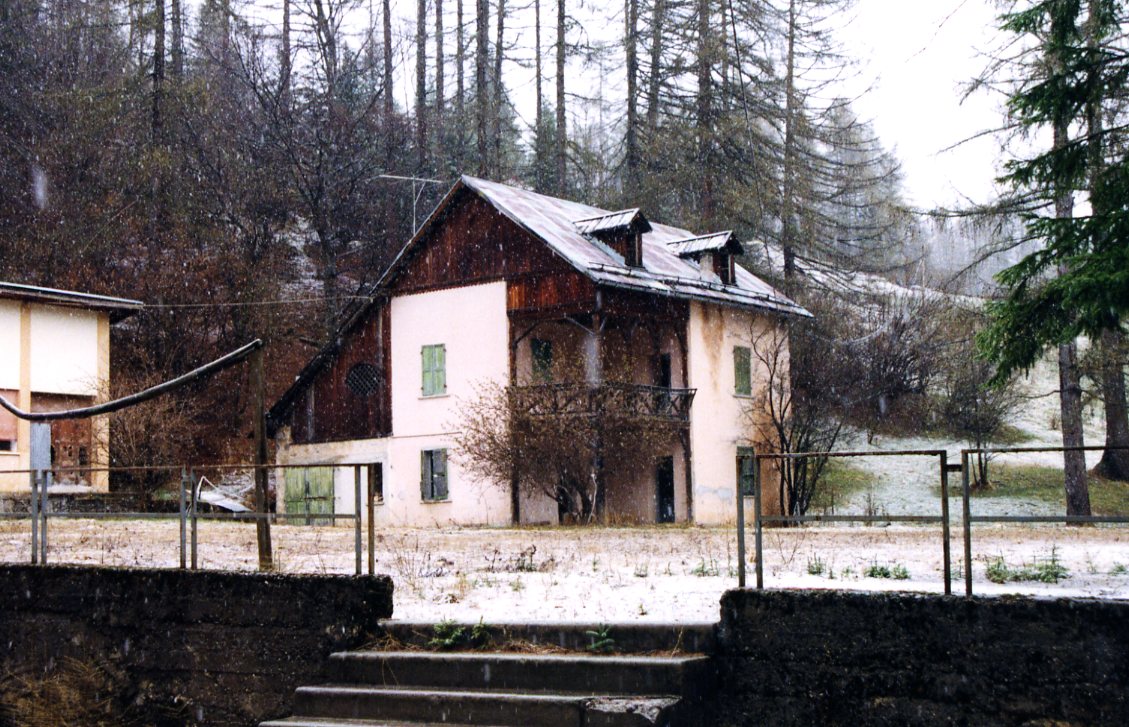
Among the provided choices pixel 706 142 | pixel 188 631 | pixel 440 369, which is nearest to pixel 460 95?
pixel 706 142

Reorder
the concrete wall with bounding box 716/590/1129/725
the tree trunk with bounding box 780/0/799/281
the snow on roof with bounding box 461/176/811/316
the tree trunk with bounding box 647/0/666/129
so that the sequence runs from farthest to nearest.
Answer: the tree trunk with bounding box 647/0/666/129
the tree trunk with bounding box 780/0/799/281
the snow on roof with bounding box 461/176/811/316
the concrete wall with bounding box 716/590/1129/725

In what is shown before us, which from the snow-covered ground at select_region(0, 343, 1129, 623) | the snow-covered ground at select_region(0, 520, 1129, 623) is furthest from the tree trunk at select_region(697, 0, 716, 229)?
the snow-covered ground at select_region(0, 520, 1129, 623)

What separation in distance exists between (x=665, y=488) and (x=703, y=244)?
6.59 meters

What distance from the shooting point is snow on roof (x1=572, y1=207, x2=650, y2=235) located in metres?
31.0

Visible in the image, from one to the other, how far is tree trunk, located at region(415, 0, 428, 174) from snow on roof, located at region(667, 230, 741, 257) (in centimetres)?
1599

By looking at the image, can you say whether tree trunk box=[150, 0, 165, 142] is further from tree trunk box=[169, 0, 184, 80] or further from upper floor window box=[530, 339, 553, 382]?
upper floor window box=[530, 339, 553, 382]

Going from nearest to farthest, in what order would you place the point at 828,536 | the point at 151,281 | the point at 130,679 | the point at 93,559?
the point at 130,679
the point at 93,559
the point at 828,536
the point at 151,281

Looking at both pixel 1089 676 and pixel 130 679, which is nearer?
pixel 1089 676

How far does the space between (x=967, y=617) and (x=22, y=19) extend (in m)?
42.9

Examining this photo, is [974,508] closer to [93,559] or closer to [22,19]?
[93,559]

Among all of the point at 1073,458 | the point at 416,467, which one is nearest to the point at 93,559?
the point at 416,467

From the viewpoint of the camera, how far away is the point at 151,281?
125 ft

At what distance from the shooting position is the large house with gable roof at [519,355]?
30.1m

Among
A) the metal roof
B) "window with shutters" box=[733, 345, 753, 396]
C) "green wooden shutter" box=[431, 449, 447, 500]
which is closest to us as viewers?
the metal roof
